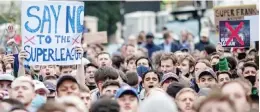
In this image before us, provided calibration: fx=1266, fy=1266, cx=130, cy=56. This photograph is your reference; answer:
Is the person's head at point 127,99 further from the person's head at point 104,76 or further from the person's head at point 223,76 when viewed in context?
the person's head at point 223,76

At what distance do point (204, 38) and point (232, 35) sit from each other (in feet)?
27.5

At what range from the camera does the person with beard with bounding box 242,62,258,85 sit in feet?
55.2

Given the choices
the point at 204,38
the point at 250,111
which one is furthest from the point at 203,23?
the point at 250,111

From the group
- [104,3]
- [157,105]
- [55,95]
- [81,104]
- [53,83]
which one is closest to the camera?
[157,105]

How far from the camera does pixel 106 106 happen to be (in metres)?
12.0

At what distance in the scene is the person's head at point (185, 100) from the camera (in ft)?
44.4

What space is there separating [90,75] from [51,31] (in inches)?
52.6

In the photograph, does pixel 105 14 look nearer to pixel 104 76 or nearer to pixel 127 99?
pixel 104 76

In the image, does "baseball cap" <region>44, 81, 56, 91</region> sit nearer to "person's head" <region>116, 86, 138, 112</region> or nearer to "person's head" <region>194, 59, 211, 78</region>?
"person's head" <region>116, 86, 138, 112</region>

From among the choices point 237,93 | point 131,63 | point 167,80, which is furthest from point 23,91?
point 131,63

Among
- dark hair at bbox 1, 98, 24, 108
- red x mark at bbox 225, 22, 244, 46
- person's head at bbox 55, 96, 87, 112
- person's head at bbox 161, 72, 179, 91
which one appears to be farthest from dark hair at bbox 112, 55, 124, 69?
person's head at bbox 55, 96, 87, 112

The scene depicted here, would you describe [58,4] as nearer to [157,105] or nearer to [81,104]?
[81,104]

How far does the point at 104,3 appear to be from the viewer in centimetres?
5000

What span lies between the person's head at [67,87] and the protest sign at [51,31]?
2.25 meters
